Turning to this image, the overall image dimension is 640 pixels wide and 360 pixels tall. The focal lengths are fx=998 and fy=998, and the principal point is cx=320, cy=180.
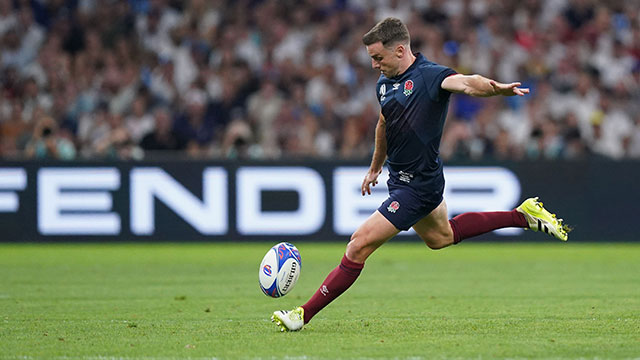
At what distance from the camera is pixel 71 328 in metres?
7.94

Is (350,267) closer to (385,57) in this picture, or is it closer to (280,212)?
(385,57)

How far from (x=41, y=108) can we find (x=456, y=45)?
8327 millimetres

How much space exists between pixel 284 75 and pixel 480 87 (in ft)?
43.4

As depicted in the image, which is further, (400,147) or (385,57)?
(400,147)

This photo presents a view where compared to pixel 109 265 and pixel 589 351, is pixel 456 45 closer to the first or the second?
pixel 109 265

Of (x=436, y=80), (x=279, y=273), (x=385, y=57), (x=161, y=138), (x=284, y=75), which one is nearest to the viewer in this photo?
(x=436, y=80)

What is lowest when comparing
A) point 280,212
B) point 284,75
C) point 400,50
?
point 280,212

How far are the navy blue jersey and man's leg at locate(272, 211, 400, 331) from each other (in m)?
0.41

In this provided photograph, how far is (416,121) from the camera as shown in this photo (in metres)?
7.56

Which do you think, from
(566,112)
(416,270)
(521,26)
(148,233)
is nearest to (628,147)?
(566,112)

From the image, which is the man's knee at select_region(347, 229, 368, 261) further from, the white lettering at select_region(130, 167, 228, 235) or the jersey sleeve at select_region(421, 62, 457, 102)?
the white lettering at select_region(130, 167, 228, 235)

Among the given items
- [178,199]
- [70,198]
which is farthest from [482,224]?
[70,198]

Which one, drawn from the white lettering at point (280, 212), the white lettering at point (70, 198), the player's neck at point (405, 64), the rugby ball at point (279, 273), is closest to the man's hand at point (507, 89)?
the player's neck at point (405, 64)

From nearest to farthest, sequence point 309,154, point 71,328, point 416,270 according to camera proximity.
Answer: point 71,328
point 416,270
point 309,154
